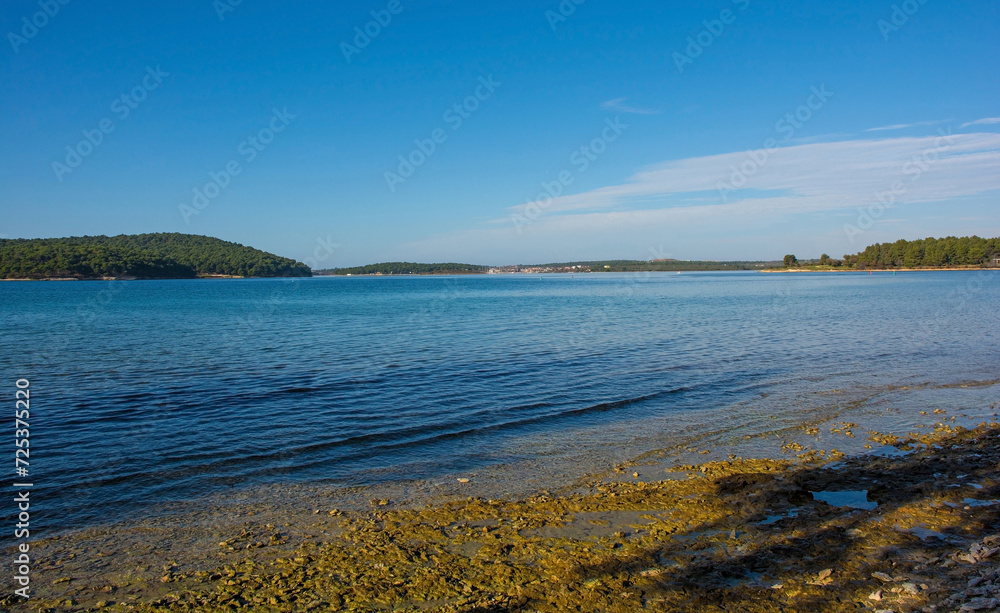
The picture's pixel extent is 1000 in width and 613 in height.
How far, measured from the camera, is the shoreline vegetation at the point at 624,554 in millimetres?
6559

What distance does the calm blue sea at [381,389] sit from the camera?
12.1 m

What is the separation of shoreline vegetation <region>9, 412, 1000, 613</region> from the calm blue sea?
267 cm

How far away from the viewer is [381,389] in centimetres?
1994

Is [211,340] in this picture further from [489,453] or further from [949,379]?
[949,379]

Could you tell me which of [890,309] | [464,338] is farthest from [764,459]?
[890,309]

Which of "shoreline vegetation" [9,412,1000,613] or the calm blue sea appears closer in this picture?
"shoreline vegetation" [9,412,1000,613]

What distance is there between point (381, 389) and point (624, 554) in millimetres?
13594

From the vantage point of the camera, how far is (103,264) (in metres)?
173

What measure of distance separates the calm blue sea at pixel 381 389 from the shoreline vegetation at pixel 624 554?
267 centimetres

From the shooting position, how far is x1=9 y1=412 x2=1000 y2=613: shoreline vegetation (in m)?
6.56

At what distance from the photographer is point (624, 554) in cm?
772

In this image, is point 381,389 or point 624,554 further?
point 381,389

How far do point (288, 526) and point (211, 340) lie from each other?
98.6ft

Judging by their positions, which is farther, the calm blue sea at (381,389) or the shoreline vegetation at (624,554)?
the calm blue sea at (381,389)
